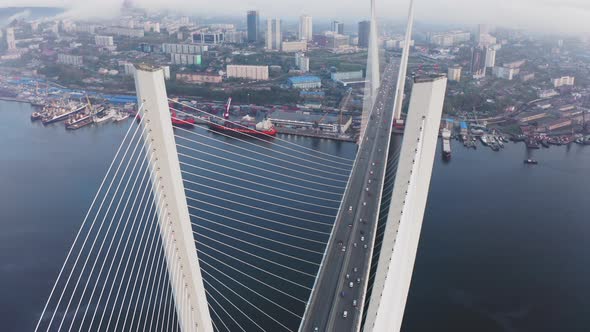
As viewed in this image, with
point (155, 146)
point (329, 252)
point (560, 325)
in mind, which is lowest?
point (560, 325)

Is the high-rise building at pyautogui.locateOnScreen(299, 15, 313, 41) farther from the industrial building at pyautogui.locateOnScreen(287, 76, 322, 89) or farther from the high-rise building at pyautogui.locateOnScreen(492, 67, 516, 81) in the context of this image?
the high-rise building at pyautogui.locateOnScreen(492, 67, 516, 81)

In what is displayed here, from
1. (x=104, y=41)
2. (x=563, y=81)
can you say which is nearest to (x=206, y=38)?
(x=104, y=41)

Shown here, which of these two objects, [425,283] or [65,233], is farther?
[65,233]

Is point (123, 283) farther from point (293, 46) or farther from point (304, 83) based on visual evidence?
point (293, 46)

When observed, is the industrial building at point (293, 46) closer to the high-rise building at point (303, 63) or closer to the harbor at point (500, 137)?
the high-rise building at point (303, 63)

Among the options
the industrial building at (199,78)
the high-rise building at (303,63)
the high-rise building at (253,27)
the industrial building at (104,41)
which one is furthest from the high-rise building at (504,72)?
the industrial building at (104,41)

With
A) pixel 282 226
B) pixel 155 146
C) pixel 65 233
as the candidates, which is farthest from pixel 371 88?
pixel 155 146

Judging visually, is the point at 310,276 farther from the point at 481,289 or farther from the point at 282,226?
the point at 481,289
